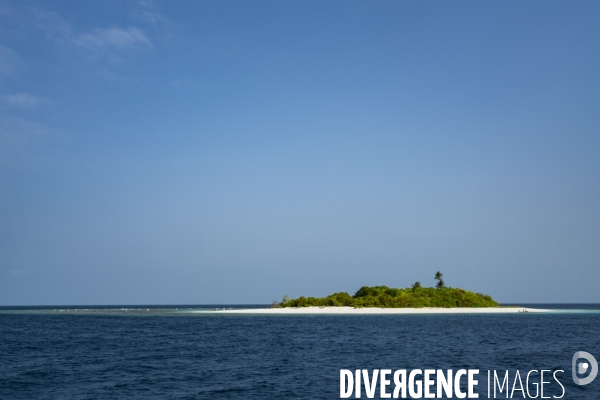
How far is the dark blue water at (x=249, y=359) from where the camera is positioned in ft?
105

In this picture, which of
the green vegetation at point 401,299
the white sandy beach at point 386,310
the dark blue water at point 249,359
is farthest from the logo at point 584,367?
the green vegetation at point 401,299

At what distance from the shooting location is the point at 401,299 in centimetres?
13712

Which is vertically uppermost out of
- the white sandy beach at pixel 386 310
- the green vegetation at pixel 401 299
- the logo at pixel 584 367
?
the green vegetation at pixel 401 299

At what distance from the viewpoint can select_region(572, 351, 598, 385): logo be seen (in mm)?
35188

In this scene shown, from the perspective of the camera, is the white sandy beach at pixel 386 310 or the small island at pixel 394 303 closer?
the white sandy beach at pixel 386 310

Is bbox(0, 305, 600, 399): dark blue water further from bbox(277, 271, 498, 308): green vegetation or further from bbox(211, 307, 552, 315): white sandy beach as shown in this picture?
bbox(277, 271, 498, 308): green vegetation

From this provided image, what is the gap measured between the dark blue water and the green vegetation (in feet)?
210

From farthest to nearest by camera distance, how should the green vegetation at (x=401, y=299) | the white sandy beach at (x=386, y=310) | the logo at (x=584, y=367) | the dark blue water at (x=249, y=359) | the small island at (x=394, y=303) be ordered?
the green vegetation at (x=401, y=299) → the small island at (x=394, y=303) → the white sandy beach at (x=386, y=310) → the logo at (x=584, y=367) → the dark blue water at (x=249, y=359)

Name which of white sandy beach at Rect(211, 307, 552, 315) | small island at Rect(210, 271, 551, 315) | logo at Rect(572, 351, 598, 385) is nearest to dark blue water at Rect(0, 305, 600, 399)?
logo at Rect(572, 351, 598, 385)

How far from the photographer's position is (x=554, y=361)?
43.8m

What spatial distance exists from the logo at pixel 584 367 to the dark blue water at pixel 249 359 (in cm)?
57

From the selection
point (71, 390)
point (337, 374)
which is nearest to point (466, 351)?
point (337, 374)

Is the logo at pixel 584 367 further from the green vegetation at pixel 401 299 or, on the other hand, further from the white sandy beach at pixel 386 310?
the green vegetation at pixel 401 299

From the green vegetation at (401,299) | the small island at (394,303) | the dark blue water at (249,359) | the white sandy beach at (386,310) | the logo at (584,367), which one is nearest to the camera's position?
the dark blue water at (249,359)
